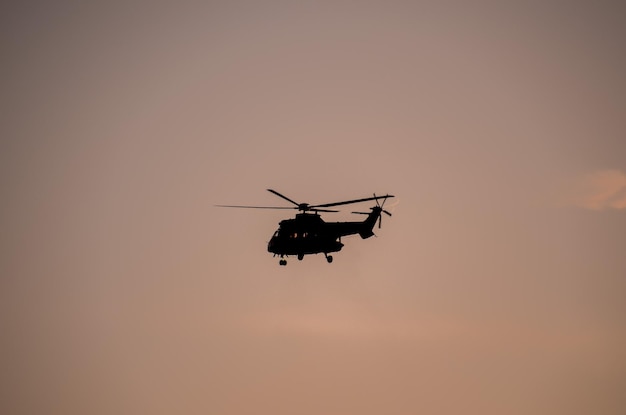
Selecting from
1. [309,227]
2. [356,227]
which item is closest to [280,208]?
[309,227]

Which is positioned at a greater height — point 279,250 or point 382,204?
point 382,204

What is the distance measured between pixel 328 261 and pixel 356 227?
17.0 feet

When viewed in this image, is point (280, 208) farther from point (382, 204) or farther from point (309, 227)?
point (382, 204)

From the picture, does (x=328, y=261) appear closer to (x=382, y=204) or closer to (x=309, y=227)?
(x=309, y=227)

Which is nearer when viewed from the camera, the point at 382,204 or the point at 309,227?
the point at 309,227

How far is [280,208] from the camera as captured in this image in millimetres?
71250

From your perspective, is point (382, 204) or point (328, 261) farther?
point (382, 204)

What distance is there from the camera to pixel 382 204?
3068 inches

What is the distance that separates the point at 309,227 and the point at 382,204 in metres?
9.93

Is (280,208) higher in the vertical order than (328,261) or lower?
higher

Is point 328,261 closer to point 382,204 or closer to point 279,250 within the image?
point 279,250

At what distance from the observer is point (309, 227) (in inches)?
2800

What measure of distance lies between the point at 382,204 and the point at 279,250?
471 inches

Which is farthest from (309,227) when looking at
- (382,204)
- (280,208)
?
(382,204)
